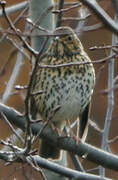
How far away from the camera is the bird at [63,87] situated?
395 cm

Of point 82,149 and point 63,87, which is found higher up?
point 63,87

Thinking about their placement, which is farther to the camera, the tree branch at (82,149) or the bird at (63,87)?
the bird at (63,87)

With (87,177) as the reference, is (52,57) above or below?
above

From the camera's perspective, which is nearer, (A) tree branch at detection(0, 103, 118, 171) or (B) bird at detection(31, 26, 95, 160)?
(A) tree branch at detection(0, 103, 118, 171)

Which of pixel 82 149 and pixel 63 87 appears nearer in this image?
pixel 82 149

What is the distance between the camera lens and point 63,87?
3.92 metres

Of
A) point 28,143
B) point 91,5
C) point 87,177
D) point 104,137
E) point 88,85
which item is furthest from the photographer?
point 88,85

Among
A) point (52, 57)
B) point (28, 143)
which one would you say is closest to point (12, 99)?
point (52, 57)

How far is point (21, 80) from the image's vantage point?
6.47 metres

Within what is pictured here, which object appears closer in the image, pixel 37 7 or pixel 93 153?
pixel 93 153

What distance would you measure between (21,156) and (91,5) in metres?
0.97

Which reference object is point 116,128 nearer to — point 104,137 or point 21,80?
point 21,80

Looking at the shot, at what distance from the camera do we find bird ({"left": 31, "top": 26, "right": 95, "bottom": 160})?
3.95 metres

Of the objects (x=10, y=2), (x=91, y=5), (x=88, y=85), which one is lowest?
(x=88, y=85)
